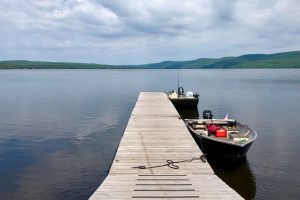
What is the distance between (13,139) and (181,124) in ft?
47.3

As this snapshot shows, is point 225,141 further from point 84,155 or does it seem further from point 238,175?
point 84,155

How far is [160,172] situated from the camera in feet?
45.4

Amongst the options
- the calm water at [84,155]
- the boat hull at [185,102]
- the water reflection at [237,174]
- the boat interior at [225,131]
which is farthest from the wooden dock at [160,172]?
the boat hull at [185,102]

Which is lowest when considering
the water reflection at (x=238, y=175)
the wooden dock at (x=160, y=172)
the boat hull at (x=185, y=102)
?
the water reflection at (x=238, y=175)

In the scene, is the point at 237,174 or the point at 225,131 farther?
the point at 225,131

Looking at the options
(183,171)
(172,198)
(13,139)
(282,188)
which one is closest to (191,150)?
(183,171)

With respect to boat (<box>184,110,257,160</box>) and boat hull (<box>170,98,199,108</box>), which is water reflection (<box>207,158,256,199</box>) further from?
boat hull (<box>170,98,199,108</box>)

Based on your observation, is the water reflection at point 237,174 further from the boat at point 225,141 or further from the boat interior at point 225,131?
the boat interior at point 225,131

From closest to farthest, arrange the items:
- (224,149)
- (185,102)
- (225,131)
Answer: (224,149) < (225,131) < (185,102)

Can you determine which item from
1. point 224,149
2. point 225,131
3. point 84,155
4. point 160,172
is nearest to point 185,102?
point 225,131

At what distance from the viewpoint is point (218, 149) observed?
2020 cm

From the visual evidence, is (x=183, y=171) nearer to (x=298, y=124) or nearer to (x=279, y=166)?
(x=279, y=166)

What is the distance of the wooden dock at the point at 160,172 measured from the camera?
11445 mm

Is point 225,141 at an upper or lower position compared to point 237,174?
upper
